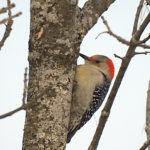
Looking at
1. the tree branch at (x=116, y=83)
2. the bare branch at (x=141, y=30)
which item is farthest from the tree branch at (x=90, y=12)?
the bare branch at (x=141, y=30)

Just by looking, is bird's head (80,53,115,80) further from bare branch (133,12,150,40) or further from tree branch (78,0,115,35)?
bare branch (133,12,150,40)

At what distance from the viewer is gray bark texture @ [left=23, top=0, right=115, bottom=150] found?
10.5ft

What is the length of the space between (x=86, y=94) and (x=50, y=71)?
6.50ft

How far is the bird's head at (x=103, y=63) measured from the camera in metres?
6.19

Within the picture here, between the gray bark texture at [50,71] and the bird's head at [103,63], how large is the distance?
264 centimetres

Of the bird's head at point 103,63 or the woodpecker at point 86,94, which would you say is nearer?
the woodpecker at point 86,94

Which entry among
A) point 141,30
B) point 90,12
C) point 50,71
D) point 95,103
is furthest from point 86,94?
point 141,30

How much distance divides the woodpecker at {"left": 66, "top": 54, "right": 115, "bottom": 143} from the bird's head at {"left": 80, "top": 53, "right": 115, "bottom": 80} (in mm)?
203

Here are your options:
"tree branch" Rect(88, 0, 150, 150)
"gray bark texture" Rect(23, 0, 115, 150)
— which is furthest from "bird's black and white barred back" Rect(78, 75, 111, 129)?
"tree branch" Rect(88, 0, 150, 150)

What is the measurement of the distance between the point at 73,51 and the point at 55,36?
0.86 ft

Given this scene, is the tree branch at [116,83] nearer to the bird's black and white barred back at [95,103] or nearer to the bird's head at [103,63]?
the bird's black and white barred back at [95,103]

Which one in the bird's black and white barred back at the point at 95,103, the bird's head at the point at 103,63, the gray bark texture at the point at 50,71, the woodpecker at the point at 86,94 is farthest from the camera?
the bird's head at the point at 103,63

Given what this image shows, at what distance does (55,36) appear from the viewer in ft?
11.1

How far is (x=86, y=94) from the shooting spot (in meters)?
5.23
